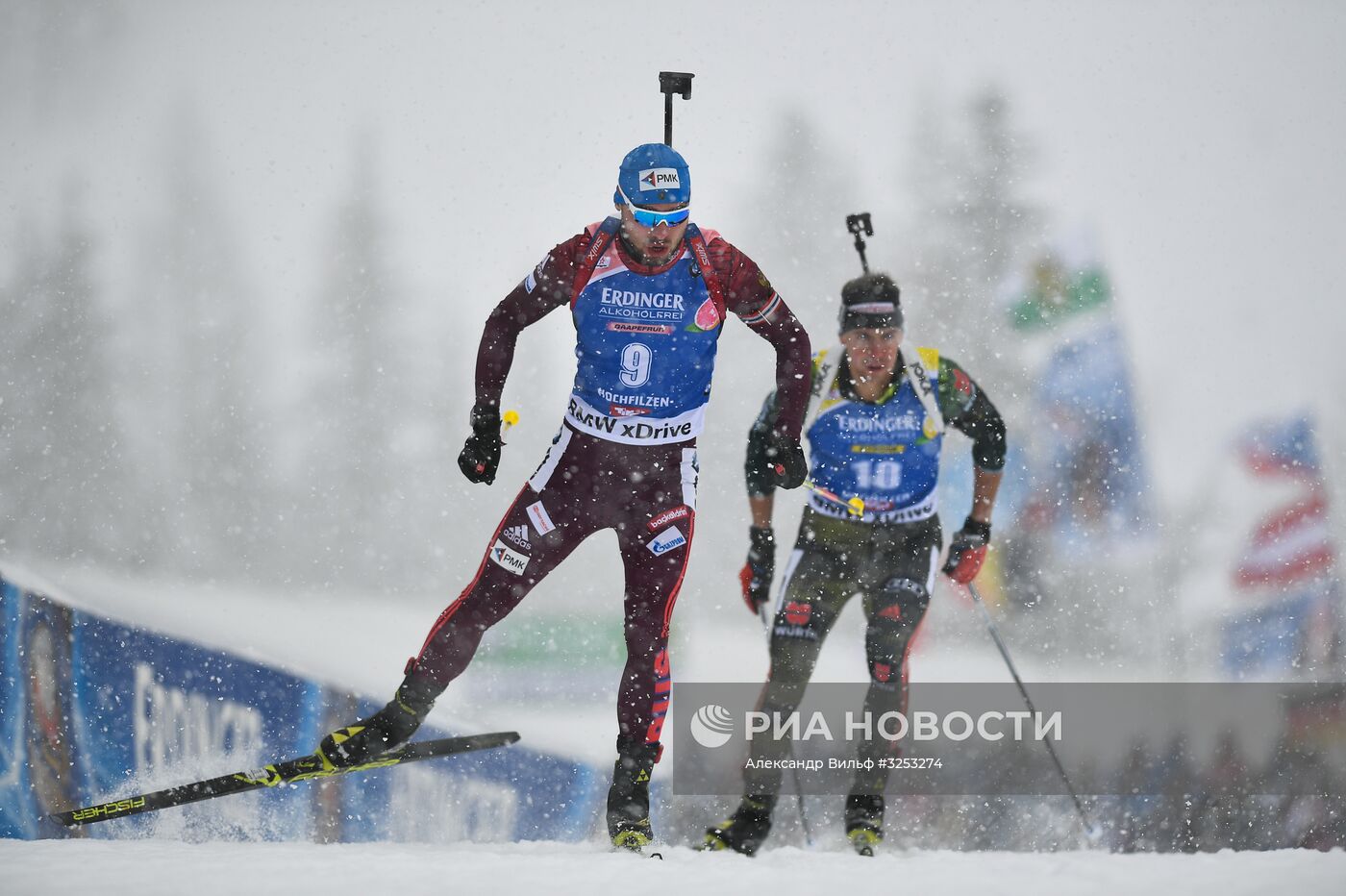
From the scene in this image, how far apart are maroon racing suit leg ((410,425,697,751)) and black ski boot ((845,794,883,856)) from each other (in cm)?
117

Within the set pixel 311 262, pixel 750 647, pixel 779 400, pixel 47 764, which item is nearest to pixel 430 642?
pixel 779 400

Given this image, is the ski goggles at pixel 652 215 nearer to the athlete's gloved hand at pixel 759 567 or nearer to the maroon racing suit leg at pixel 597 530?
the maroon racing suit leg at pixel 597 530

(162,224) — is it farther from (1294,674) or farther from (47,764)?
(1294,674)

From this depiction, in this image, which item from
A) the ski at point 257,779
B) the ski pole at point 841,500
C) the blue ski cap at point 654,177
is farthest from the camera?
the ski pole at point 841,500

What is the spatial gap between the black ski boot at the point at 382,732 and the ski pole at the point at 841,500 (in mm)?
1997

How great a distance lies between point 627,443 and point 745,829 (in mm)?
1871

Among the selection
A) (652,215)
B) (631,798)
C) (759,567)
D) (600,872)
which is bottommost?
(600,872)

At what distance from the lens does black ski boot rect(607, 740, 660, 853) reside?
422 centimetres

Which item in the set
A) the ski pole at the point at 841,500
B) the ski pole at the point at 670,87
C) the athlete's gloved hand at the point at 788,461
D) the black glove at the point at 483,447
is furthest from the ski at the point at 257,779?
the ski pole at the point at 670,87

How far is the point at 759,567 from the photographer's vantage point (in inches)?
213

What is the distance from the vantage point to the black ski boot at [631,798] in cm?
422

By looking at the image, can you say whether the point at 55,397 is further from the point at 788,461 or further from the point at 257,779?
the point at 788,461

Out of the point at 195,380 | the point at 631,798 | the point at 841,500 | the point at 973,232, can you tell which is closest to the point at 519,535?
the point at 631,798

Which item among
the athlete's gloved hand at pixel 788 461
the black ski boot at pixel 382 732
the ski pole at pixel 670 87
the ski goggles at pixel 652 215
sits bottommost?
the black ski boot at pixel 382 732
